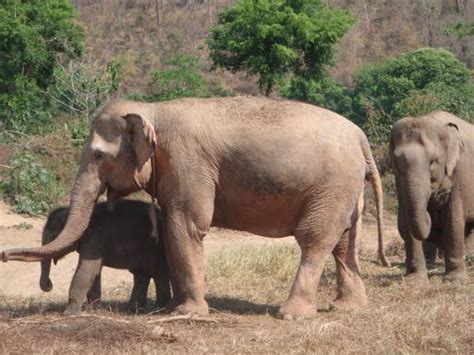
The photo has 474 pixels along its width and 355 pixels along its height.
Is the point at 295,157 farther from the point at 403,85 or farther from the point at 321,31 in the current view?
the point at 403,85

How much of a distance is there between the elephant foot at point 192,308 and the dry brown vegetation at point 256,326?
0.17 metres

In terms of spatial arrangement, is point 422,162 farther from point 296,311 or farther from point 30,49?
point 30,49

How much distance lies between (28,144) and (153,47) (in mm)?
40091

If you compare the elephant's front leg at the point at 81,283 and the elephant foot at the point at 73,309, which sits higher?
the elephant's front leg at the point at 81,283

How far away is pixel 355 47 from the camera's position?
198 ft

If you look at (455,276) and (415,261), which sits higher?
(415,261)

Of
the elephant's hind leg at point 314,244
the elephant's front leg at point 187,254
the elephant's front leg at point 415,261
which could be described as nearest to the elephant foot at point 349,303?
the elephant's hind leg at point 314,244

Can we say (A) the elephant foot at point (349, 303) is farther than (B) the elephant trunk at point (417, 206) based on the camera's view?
No

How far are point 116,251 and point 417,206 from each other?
11.5ft

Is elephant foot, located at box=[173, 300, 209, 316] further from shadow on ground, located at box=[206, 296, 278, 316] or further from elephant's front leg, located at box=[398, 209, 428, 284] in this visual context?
elephant's front leg, located at box=[398, 209, 428, 284]

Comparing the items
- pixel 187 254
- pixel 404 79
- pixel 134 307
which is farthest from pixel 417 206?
pixel 404 79

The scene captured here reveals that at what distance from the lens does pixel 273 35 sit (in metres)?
28.5

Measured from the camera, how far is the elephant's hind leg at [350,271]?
934 cm

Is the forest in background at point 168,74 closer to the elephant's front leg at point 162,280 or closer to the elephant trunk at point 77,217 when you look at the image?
the elephant's front leg at point 162,280
